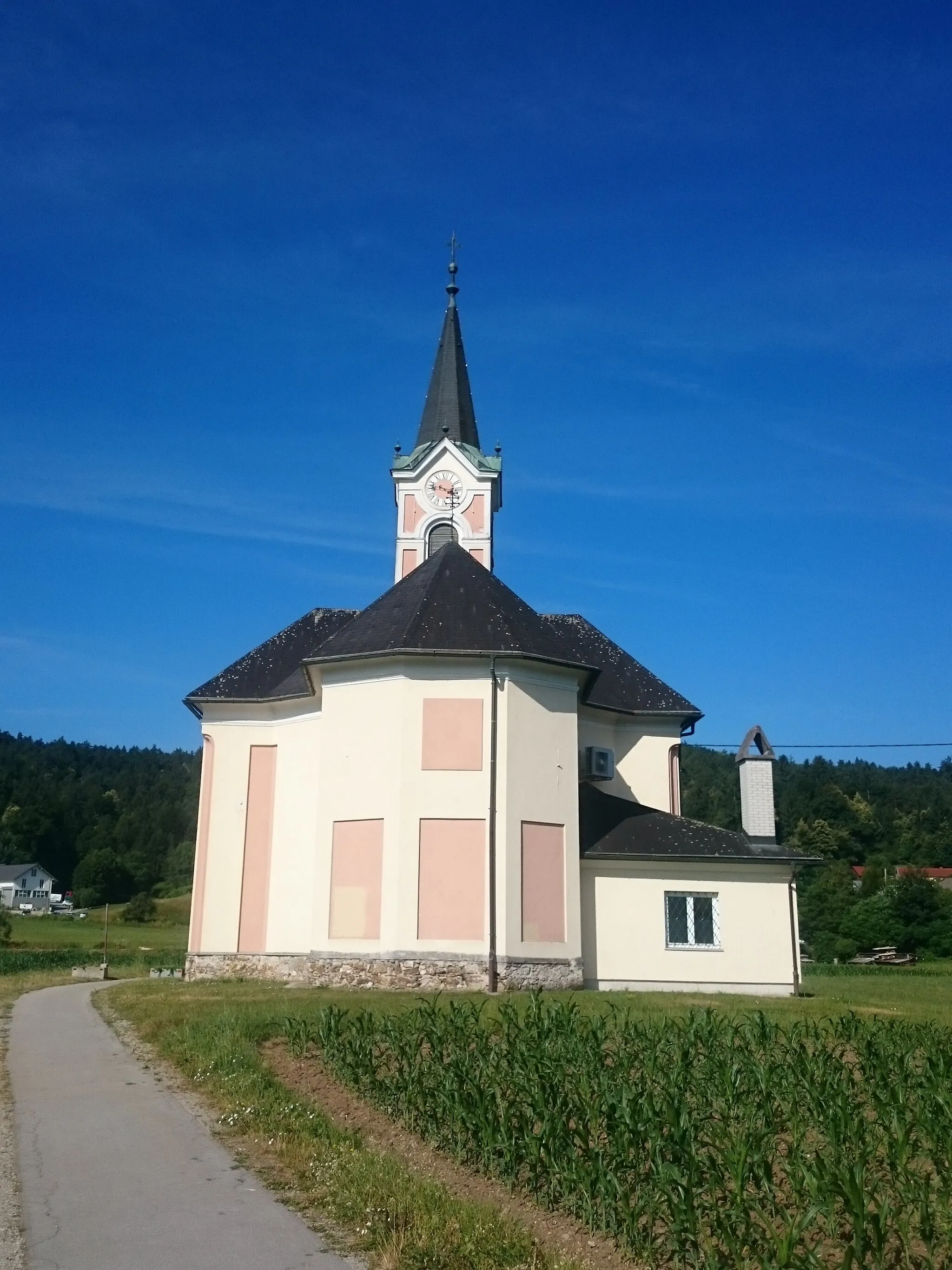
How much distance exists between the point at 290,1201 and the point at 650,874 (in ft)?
61.8

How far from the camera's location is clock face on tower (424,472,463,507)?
1587 inches

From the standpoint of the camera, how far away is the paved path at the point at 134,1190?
21.7 feet

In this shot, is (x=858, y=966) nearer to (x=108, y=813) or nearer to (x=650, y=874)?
(x=650, y=874)

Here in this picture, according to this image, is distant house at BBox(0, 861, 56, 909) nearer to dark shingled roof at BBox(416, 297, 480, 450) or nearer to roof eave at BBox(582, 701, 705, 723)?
dark shingled roof at BBox(416, 297, 480, 450)

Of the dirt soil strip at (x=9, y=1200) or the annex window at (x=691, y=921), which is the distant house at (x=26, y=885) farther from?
the dirt soil strip at (x=9, y=1200)

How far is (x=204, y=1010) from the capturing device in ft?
58.3

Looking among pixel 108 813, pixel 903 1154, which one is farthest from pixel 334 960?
pixel 108 813

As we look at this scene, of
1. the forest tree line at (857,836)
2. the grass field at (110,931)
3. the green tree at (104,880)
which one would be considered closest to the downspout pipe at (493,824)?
the grass field at (110,931)

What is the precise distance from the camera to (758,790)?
28641 millimetres

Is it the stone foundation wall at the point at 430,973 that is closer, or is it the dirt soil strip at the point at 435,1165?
the dirt soil strip at the point at 435,1165

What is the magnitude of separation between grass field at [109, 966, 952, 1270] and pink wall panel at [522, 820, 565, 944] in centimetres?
362

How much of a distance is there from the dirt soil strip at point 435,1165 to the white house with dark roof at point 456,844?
408 inches

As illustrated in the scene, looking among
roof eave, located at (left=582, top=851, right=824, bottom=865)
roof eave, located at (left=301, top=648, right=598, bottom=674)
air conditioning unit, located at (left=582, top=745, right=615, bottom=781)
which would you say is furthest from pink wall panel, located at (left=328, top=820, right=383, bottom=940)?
air conditioning unit, located at (left=582, top=745, right=615, bottom=781)

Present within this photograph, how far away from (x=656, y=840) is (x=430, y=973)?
636cm
